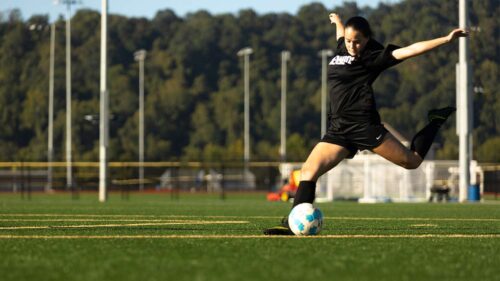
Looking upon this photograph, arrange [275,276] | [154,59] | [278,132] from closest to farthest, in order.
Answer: [275,276], [278,132], [154,59]

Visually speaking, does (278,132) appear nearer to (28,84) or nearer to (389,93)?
(389,93)

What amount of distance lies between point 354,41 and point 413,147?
134 centimetres

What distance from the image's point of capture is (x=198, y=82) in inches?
4341

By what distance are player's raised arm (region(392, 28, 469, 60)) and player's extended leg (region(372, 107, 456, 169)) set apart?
0.81m

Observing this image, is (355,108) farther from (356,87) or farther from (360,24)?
(360,24)

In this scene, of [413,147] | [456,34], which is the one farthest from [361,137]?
[456,34]

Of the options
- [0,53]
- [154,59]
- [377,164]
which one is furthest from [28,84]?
[377,164]

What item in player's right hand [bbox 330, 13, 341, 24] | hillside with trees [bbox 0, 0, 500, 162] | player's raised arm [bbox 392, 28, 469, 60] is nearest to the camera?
player's raised arm [bbox 392, 28, 469, 60]

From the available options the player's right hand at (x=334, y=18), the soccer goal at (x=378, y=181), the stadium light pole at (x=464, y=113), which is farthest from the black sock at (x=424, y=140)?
the soccer goal at (x=378, y=181)

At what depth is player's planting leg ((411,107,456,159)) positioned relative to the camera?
37.6ft

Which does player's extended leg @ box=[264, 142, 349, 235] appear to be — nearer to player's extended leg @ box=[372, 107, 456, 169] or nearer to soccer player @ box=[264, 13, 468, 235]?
soccer player @ box=[264, 13, 468, 235]

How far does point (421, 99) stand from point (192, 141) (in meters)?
24.3

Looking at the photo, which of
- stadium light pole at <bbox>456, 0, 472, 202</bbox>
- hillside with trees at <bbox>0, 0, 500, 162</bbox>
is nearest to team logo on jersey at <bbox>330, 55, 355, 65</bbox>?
stadium light pole at <bbox>456, 0, 472, 202</bbox>

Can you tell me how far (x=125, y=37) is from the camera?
→ 11775 cm
